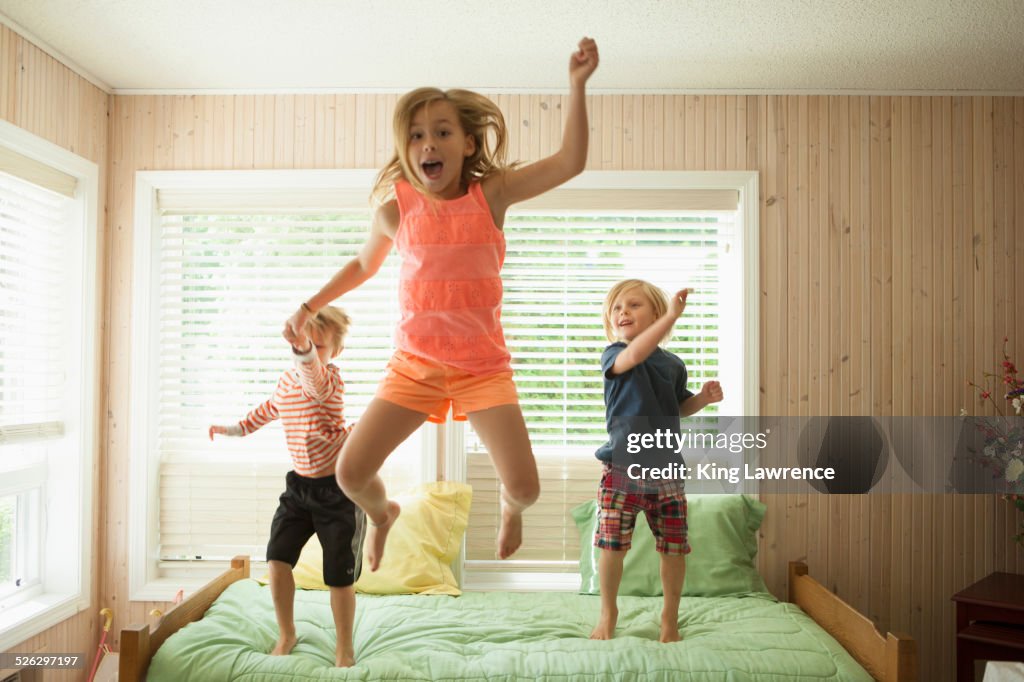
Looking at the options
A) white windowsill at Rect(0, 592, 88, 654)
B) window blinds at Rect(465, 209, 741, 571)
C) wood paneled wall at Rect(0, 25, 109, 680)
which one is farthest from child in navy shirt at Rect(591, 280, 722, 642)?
wood paneled wall at Rect(0, 25, 109, 680)

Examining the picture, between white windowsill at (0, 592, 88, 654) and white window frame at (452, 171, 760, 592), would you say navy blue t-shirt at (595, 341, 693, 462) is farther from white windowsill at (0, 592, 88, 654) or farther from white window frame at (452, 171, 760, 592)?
white windowsill at (0, 592, 88, 654)

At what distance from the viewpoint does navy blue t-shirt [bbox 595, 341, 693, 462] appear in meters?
2.62

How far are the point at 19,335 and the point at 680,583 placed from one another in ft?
8.59

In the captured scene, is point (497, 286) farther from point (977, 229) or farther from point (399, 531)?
point (977, 229)

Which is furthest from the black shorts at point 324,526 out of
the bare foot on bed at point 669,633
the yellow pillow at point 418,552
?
the bare foot on bed at point 669,633

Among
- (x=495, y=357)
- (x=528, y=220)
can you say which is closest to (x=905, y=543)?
(x=528, y=220)

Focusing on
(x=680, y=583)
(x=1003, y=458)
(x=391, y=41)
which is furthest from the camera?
(x=1003, y=458)

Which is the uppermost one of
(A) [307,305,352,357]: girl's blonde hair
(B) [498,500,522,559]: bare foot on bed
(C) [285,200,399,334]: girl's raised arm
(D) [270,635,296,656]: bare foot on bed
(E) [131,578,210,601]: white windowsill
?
(C) [285,200,399,334]: girl's raised arm

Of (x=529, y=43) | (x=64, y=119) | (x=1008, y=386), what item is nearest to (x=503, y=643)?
(x=529, y=43)

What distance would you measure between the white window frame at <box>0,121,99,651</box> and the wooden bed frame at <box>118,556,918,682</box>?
708mm

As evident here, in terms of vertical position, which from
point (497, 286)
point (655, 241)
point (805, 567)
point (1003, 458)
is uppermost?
point (655, 241)

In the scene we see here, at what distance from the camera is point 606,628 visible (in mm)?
2686

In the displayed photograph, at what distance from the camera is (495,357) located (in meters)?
1.83

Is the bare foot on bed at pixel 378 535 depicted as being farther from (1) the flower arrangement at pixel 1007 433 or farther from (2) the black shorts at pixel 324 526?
(1) the flower arrangement at pixel 1007 433
